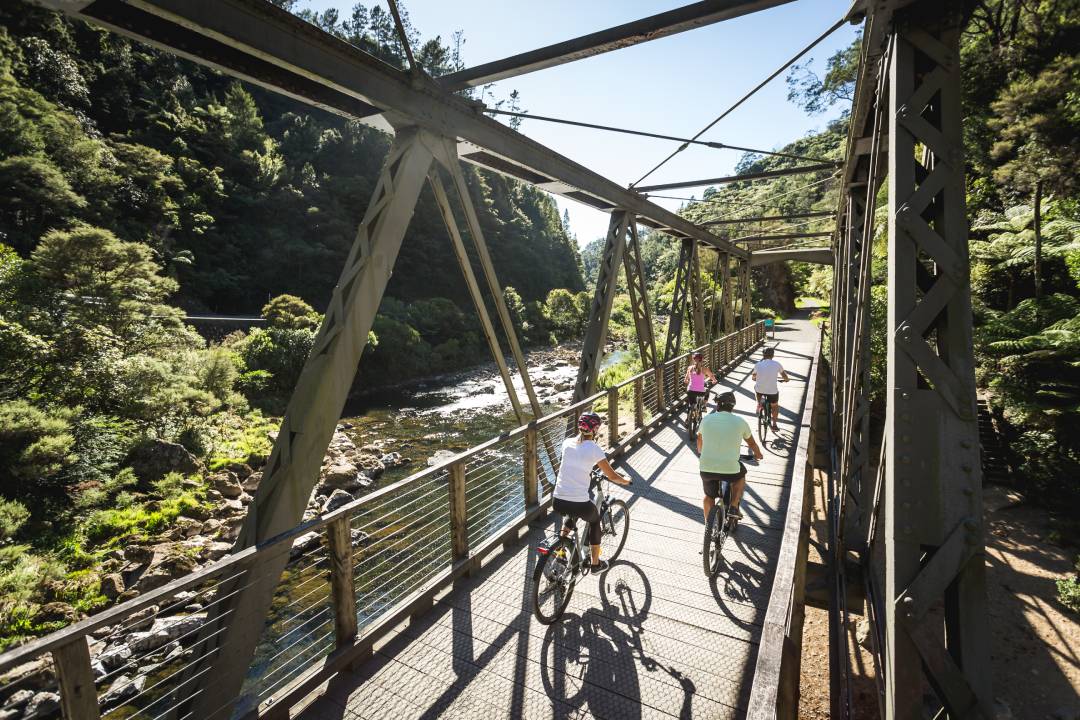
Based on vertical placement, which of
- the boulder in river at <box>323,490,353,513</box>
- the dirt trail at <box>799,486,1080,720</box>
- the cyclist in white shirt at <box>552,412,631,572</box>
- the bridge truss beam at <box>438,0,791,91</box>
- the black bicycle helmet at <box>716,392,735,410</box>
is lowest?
the dirt trail at <box>799,486,1080,720</box>

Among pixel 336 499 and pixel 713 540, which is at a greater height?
→ pixel 713 540

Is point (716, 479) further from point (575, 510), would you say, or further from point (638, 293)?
point (638, 293)

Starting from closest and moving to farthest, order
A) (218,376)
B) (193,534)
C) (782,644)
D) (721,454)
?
(782,644) → (721,454) → (193,534) → (218,376)

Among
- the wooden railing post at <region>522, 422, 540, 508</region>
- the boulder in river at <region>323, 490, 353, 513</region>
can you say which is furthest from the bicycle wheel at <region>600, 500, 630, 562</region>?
the boulder in river at <region>323, 490, 353, 513</region>

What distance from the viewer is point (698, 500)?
231 inches

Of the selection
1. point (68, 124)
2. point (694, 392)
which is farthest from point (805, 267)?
point (68, 124)

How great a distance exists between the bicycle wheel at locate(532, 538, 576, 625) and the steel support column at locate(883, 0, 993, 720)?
2.07 metres

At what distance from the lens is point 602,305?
21.6 ft

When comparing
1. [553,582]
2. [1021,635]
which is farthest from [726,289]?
[553,582]

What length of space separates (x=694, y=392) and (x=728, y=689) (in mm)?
5661

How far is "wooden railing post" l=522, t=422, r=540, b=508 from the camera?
5.18m

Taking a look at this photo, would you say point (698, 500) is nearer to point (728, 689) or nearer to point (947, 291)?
point (728, 689)

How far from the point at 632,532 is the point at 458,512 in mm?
2099

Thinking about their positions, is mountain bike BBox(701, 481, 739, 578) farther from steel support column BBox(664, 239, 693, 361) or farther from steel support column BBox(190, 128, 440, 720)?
steel support column BBox(664, 239, 693, 361)
